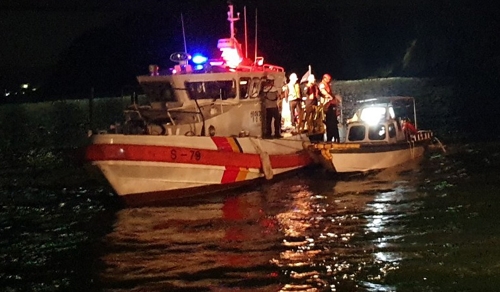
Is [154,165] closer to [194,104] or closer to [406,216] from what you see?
[194,104]

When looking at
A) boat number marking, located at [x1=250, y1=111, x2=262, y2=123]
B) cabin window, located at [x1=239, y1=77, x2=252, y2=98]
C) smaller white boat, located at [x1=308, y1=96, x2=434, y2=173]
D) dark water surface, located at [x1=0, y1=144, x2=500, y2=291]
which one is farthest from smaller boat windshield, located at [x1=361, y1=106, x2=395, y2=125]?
cabin window, located at [x1=239, y1=77, x2=252, y2=98]

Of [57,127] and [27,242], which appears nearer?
[27,242]

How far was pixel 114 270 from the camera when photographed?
560 inches

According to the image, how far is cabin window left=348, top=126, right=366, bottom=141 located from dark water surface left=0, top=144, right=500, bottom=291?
1.17m

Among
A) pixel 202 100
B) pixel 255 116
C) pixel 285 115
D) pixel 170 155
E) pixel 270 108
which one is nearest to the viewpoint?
pixel 170 155

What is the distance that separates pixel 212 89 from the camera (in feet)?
70.8

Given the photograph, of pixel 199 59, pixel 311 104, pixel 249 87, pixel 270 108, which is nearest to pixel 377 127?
pixel 311 104

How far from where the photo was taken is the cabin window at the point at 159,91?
21.4 meters

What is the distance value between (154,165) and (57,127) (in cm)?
4095

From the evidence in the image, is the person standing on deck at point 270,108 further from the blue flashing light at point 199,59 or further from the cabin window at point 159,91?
the cabin window at point 159,91

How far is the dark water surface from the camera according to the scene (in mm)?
13242

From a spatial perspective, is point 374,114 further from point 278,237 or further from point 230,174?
point 278,237

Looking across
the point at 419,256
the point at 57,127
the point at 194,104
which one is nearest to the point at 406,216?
the point at 419,256

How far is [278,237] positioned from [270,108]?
7334mm
